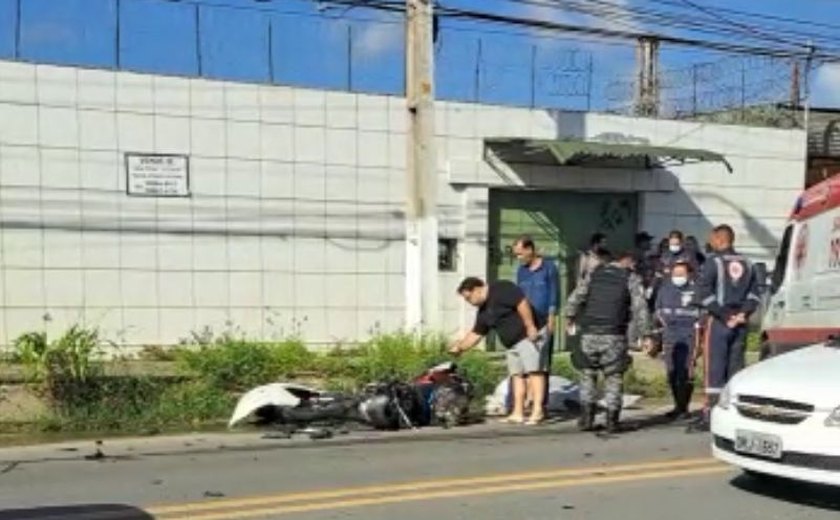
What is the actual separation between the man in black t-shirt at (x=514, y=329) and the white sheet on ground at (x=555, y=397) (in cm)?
82

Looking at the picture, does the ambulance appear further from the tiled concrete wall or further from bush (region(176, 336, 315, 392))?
bush (region(176, 336, 315, 392))

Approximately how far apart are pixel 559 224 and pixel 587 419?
253 inches

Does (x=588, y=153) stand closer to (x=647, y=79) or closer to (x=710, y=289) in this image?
(x=710, y=289)

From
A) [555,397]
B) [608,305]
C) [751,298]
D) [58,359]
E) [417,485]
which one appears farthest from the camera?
[555,397]

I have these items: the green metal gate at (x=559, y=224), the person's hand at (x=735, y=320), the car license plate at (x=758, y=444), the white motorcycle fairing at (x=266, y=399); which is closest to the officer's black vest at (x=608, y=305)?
the person's hand at (x=735, y=320)

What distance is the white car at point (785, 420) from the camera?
7.18 meters

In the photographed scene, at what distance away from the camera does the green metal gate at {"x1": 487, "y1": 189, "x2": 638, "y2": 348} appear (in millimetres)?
16797

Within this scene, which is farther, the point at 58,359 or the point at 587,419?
the point at 58,359

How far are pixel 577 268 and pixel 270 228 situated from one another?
4.66 m

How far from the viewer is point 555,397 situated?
12.9m

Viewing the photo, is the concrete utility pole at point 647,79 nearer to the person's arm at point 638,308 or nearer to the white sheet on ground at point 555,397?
the white sheet on ground at point 555,397

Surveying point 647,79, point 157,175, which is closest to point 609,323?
point 157,175

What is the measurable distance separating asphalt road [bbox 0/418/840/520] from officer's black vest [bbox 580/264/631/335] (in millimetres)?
1057

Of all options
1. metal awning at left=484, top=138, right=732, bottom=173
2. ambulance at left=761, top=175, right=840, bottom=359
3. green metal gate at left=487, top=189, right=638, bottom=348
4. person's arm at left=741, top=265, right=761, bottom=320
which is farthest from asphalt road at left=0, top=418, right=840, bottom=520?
green metal gate at left=487, top=189, right=638, bottom=348
